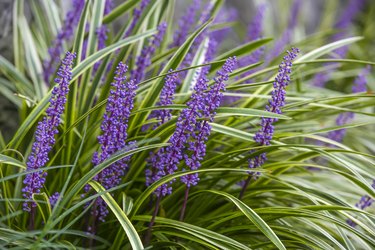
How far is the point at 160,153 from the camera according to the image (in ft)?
7.52

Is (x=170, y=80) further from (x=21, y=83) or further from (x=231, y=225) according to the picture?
(x=21, y=83)

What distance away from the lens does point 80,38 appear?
267cm

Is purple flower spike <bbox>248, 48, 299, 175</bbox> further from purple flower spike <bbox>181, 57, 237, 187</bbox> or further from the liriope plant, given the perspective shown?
purple flower spike <bbox>181, 57, 237, 187</bbox>

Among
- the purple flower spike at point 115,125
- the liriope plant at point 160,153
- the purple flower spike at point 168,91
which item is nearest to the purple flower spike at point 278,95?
the liriope plant at point 160,153

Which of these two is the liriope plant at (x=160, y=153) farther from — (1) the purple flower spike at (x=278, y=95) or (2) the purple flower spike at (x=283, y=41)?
(2) the purple flower spike at (x=283, y=41)

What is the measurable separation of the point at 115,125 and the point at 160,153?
0.27m

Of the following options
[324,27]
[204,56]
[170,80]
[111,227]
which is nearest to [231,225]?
[111,227]

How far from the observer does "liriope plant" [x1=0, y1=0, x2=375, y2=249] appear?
210 cm

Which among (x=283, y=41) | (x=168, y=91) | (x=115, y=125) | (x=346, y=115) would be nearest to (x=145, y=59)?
(x=168, y=91)

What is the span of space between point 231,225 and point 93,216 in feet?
2.03

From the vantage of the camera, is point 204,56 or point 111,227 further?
point 204,56

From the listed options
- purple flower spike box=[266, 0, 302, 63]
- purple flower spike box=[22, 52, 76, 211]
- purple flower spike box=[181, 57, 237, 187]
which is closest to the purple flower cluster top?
purple flower spike box=[181, 57, 237, 187]

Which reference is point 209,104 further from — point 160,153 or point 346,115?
point 346,115

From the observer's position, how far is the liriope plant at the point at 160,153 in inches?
82.5
